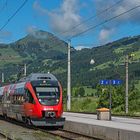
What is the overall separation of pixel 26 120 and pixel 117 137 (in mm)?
12087

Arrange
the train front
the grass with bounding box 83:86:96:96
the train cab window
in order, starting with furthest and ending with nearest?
the grass with bounding box 83:86:96:96 → the train cab window → the train front

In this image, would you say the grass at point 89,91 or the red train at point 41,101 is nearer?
the red train at point 41,101

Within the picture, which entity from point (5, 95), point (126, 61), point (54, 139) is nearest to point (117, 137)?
point (54, 139)

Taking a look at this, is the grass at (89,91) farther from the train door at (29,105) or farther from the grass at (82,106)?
the train door at (29,105)

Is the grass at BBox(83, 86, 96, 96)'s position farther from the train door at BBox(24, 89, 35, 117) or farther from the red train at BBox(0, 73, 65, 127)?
the train door at BBox(24, 89, 35, 117)

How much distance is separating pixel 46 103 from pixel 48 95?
61 cm

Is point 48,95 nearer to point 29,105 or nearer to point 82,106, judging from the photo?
point 29,105

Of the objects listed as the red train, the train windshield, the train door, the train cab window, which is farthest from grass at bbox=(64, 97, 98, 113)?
the train windshield

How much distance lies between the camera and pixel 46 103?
29297mm

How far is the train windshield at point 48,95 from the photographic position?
1155 inches

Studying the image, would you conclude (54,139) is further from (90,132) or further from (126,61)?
(126,61)

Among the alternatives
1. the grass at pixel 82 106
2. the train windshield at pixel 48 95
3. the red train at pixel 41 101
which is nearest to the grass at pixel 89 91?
the grass at pixel 82 106

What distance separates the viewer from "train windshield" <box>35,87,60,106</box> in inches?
1155

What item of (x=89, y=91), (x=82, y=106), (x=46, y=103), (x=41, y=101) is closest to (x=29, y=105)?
(x=41, y=101)
